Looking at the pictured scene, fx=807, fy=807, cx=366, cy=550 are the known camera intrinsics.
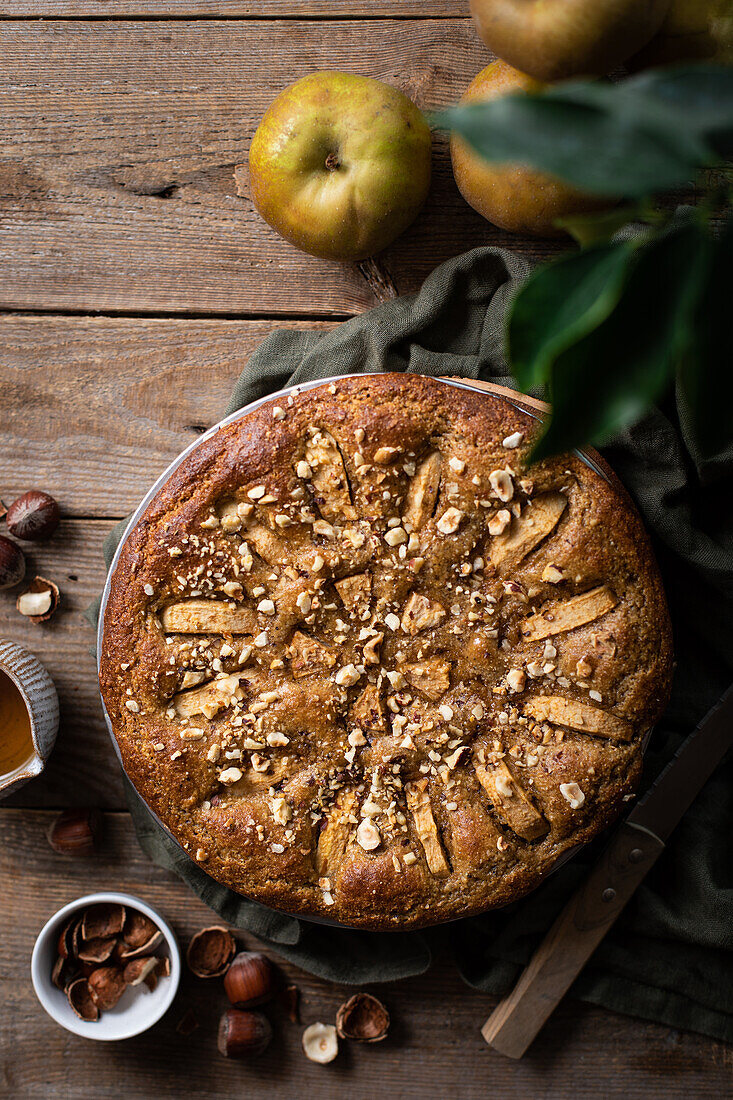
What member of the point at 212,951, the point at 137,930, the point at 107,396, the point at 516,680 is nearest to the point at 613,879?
the point at 516,680

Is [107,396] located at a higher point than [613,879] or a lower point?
higher

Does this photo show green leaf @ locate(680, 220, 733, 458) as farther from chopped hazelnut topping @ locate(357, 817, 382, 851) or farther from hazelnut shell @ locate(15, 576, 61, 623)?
hazelnut shell @ locate(15, 576, 61, 623)

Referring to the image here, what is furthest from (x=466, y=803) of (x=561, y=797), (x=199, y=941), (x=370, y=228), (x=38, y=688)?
(x=370, y=228)

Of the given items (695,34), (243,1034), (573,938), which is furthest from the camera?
(243,1034)

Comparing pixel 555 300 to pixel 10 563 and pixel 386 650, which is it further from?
pixel 10 563

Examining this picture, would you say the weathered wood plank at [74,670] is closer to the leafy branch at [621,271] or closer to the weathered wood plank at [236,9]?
the weathered wood plank at [236,9]

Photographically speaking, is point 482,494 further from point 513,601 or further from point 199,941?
point 199,941
